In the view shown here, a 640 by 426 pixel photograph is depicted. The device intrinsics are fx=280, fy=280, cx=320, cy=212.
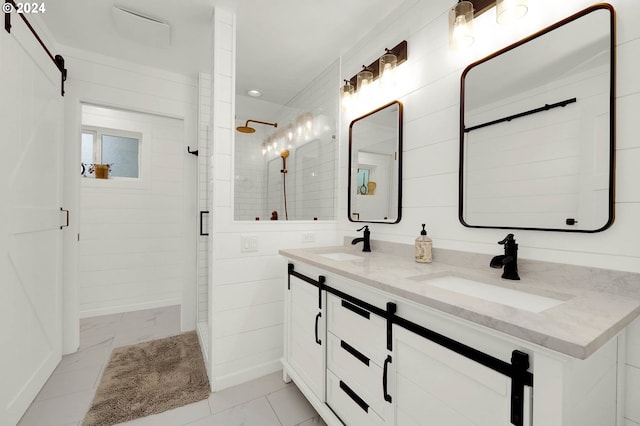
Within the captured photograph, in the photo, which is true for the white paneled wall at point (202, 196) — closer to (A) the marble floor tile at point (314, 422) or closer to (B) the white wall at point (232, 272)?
(B) the white wall at point (232, 272)

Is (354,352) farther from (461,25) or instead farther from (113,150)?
(113,150)

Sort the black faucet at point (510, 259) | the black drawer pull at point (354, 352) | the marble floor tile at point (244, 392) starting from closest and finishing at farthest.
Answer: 1. the black faucet at point (510, 259)
2. the black drawer pull at point (354, 352)
3. the marble floor tile at point (244, 392)

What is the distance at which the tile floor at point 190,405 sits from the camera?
5.27 feet

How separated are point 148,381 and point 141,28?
8.29 feet

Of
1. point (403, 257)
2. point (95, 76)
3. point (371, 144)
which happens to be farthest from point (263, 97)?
point (403, 257)

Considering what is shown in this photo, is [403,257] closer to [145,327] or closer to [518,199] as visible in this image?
[518,199]

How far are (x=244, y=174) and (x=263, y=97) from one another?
36.5 inches

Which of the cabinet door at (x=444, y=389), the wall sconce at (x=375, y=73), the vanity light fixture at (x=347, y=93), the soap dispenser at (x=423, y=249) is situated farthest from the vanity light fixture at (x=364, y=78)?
the cabinet door at (x=444, y=389)

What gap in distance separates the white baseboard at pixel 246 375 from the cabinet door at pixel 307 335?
32 cm

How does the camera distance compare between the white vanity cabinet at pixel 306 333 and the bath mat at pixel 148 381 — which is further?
the bath mat at pixel 148 381

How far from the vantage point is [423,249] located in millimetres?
1531

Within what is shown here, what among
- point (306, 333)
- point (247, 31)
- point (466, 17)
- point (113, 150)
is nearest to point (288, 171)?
point (247, 31)

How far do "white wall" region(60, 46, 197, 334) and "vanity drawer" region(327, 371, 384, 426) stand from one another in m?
1.93

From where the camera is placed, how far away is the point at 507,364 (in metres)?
0.72
